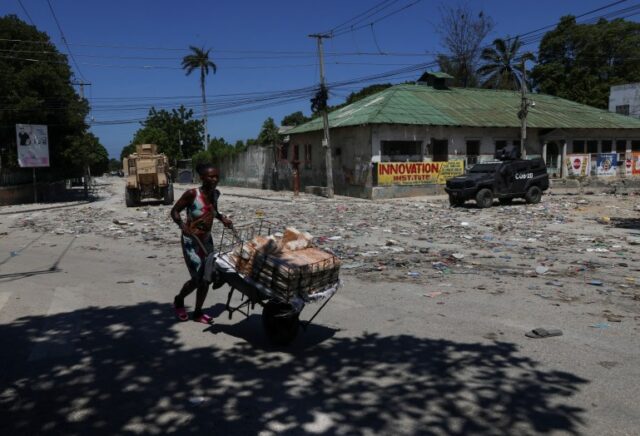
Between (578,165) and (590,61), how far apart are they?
24439 millimetres

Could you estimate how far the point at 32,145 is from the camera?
25984mm

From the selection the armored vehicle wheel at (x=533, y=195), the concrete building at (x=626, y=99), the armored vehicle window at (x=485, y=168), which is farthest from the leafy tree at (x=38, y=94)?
the concrete building at (x=626, y=99)

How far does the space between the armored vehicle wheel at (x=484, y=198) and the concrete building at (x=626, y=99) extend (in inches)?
1241

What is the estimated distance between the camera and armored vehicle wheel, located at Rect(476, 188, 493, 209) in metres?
18.2

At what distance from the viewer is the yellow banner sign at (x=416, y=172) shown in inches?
989

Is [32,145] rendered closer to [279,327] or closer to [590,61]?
[279,327]

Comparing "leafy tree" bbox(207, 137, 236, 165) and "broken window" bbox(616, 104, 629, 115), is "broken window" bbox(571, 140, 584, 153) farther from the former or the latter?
"leafy tree" bbox(207, 137, 236, 165)

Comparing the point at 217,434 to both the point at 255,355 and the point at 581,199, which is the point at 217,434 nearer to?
the point at 255,355

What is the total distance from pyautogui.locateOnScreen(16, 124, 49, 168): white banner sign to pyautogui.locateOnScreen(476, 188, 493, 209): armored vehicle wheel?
20.7 metres

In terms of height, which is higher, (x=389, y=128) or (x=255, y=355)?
(x=389, y=128)

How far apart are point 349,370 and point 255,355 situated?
0.89 metres

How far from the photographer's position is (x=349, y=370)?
168 inches

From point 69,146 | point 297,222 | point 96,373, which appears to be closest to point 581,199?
point 297,222

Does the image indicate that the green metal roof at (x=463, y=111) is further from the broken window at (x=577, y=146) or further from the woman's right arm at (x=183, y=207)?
the woman's right arm at (x=183, y=207)
